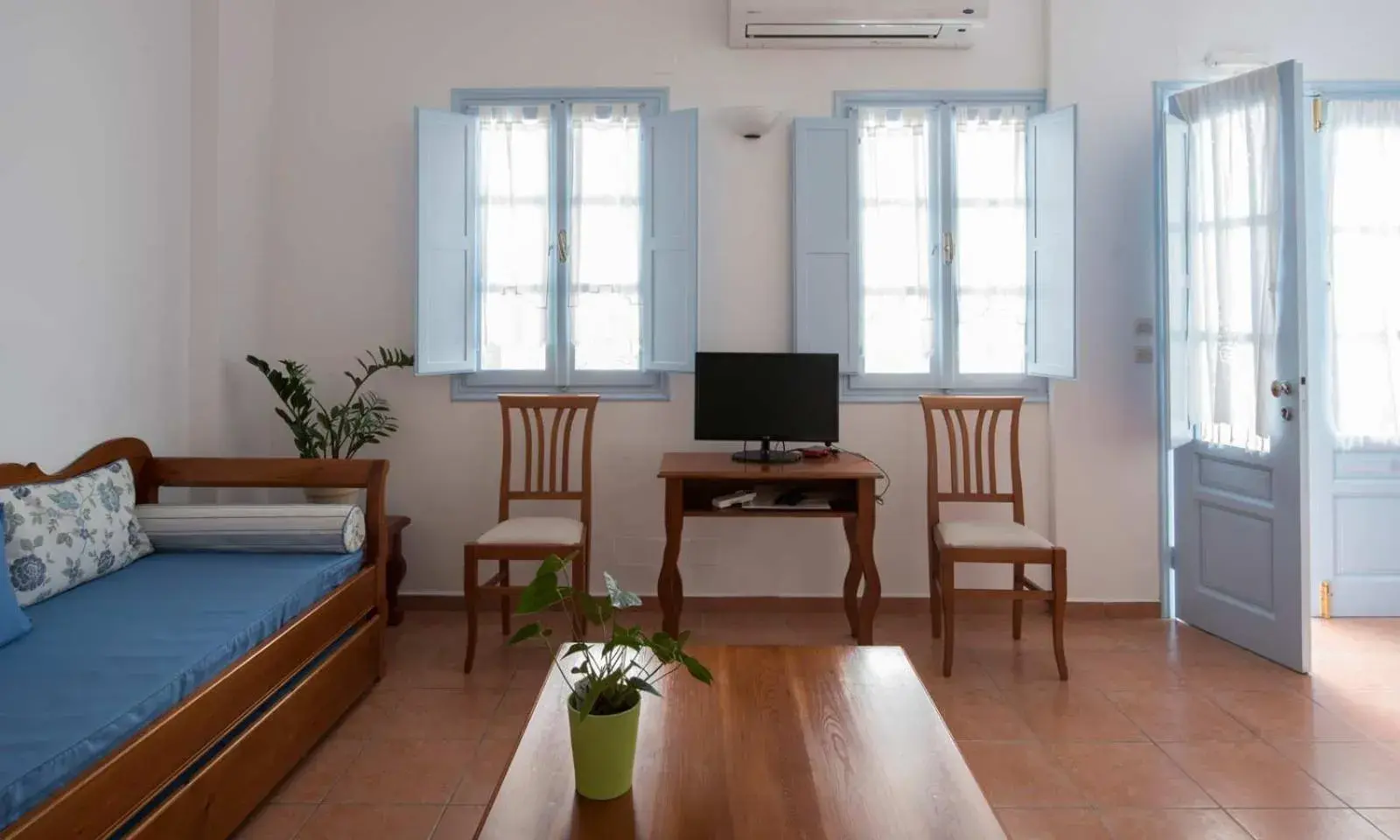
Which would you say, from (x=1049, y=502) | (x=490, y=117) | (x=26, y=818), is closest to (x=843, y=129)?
(x=490, y=117)

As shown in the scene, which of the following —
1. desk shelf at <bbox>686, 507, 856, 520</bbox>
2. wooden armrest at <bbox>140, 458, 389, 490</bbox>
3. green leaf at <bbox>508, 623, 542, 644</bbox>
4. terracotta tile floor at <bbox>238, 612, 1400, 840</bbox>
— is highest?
wooden armrest at <bbox>140, 458, 389, 490</bbox>

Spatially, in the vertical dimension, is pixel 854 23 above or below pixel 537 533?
above

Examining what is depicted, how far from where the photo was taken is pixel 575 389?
13.2 feet

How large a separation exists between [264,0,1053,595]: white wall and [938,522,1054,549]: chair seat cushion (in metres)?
0.58

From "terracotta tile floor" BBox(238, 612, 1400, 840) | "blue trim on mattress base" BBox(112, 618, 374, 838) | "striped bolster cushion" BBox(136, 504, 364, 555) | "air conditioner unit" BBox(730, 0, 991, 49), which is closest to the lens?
"blue trim on mattress base" BBox(112, 618, 374, 838)

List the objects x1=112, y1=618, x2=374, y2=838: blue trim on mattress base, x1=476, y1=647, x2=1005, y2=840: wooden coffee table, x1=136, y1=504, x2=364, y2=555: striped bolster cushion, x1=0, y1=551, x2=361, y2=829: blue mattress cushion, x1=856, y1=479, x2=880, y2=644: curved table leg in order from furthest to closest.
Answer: x1=856, y1=479, x2=880, y2=644: curved table leg → x1=136, y1=504, x2=364, y2=555: striped bolster cushion → x1=112, y1=618, x2=374, y2=838: blue trim on mattress base → x1=0, y1=551, x2=361, y2=829: blue mattress cushion → x1=476, y1=647, x2=1005, y2=840: wooden coffee table

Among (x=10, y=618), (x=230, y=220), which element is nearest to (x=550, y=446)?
(x=230, y=220)

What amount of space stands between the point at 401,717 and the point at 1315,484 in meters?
3.96

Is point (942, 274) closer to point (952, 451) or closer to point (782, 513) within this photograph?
point (952, 451)

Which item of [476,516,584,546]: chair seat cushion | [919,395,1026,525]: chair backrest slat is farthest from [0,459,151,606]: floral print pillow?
[919,395,1026,525]: chair backrest slat

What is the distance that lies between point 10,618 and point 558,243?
2.52 m

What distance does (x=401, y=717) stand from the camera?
287 cm

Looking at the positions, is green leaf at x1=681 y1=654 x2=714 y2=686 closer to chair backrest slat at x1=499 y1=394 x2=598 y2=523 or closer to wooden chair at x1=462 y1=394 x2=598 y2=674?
wooden chair at x1=462 y1=394 x2=598 y2=674

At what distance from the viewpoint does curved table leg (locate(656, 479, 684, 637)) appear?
11.1 feet
